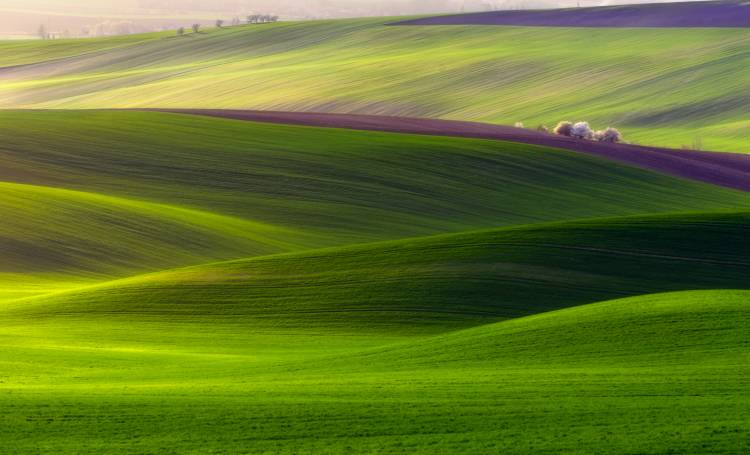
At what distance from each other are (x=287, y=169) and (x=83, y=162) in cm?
691

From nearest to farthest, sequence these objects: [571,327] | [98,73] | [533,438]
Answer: [533,438]
[571,327]
[98,73]

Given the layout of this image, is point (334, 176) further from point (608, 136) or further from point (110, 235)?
point (608, 136)

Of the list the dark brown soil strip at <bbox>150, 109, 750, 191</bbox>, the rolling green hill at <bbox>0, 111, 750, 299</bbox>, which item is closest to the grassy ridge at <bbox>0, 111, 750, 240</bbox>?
the rolling green hill at <bbox>0, 111, 750, 299</bbox>

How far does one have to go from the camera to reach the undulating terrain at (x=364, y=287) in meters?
11.5

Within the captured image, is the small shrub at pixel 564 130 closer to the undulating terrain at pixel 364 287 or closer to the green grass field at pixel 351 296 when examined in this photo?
the undulating terrain at pixel 364 287

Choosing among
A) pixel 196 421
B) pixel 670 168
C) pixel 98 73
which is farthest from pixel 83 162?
pixel 98 73

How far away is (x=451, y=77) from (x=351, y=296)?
5610 centimetres

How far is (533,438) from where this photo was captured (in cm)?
1094

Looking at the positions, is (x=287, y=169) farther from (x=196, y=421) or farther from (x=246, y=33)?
(x=246, y=33)

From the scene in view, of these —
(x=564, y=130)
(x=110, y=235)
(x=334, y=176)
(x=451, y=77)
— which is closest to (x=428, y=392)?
(x=110, y=235)

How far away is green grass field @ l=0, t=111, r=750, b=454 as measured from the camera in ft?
37.4

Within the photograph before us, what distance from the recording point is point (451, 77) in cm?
7656

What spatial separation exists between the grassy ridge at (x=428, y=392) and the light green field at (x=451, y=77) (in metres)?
42.6

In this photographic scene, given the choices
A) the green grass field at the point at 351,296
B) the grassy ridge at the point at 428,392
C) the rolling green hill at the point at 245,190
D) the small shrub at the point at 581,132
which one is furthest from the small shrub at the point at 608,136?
the grassy ridge at the point at 428,392
